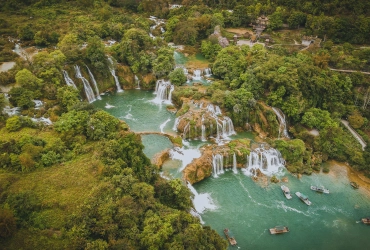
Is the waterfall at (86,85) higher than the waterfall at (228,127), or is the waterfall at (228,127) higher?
the waterfall at (86,85)

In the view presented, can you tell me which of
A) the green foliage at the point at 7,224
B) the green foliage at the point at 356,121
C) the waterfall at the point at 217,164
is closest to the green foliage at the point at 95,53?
the waterfall at the point at 217,164

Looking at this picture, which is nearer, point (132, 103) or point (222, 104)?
point (222, 104)

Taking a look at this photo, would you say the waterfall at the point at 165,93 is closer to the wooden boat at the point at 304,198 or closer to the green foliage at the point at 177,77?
the green foliage at the point at 177,77

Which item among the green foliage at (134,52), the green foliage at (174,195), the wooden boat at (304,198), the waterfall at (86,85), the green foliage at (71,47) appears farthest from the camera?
the green foliage at (134,52)

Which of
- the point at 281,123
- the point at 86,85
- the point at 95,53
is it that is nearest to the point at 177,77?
the point at 95,53

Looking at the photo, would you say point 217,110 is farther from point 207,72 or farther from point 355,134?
point 355,134

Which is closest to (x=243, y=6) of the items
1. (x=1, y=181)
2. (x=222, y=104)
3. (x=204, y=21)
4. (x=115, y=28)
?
(x=204, y=21)

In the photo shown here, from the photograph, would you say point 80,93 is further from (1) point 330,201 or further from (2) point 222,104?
(1) point 330,201
